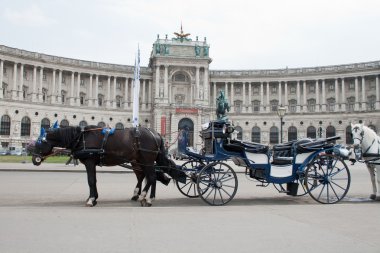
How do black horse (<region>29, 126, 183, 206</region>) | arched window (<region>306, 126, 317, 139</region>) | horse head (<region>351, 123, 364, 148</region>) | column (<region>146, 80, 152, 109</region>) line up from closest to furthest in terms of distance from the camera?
black horse (<region>29, 126, 183, 206</region>), horse head (<region>351, 123, 364, 148</region>), arched window (<region>306, 126, 317, 139</region>), column (<region>146, 80, 152, 109</region>)

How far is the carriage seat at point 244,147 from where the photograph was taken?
1190 centimetres

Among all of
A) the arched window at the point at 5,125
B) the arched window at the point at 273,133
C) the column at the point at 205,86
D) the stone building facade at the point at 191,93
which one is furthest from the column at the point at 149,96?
the arched window at the point at 5,125

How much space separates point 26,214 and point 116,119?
73.0m

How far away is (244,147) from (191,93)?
230ft

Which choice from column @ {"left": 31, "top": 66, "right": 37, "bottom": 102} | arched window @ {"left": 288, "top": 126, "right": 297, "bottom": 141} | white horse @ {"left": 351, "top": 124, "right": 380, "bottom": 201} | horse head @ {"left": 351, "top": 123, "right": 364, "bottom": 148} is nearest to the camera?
white horse @ {"left": 351, "top": 124, "right": 380, "bottom": 201}

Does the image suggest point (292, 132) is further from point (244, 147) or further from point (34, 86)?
point (244, 147)

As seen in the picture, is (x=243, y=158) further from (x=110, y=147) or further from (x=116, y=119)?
(x=116, y=119)

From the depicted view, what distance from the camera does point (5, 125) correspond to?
67562 millimetres

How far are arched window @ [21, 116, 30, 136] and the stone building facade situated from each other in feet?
0.59

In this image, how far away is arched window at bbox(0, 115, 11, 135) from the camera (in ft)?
220

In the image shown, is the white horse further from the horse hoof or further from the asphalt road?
the horse hoof

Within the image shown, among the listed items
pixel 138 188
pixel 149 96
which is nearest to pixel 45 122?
pixel 149 96

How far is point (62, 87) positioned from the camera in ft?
253

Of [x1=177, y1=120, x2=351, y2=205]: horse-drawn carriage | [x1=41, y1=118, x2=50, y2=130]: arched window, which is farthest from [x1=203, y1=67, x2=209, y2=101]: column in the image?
[x1=177, y1=120, x2=351, y2=205]: horse-drawn carriage
